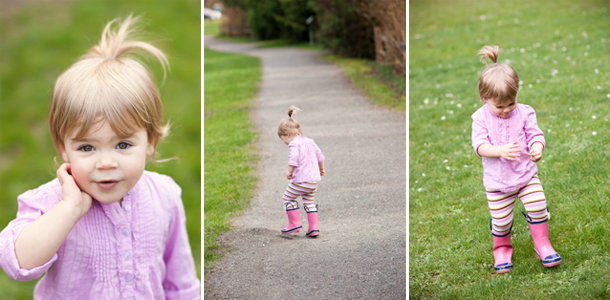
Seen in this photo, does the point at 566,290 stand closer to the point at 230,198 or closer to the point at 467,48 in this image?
the point at 230,198

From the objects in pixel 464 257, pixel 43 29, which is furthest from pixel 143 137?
pixel 43 29

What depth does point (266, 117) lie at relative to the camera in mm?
3018

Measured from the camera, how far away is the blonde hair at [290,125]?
106 inches

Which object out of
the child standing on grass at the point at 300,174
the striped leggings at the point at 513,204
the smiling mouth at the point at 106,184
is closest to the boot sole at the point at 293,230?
the child standing on grass at the point at 300,174

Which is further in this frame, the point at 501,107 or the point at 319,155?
the point at 501,107

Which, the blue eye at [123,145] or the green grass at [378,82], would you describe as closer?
the blue eye at [123,145]

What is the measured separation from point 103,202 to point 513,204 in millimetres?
2150

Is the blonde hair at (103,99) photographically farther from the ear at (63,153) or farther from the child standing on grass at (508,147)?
the child standing on grass at (508,147)

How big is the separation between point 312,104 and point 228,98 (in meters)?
0.68

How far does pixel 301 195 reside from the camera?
2727 mm

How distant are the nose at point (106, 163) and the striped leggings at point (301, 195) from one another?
0.82 m

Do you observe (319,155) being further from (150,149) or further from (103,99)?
(103,99)

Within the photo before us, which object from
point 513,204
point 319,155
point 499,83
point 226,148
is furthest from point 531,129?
point 226,148

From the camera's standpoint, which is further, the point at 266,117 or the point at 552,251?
the point at 552,251
